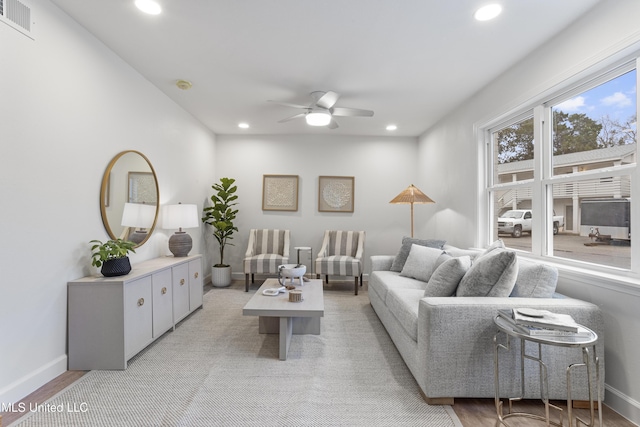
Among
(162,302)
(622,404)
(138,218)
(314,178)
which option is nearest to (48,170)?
(138,218)

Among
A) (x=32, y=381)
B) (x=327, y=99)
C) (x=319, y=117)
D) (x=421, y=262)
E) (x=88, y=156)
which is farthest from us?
(x=319, y=117)

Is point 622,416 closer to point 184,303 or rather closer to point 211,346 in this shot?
point 211,346

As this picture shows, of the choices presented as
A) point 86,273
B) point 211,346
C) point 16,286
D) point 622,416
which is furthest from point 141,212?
point 622,416

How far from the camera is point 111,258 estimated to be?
2318 millimetres

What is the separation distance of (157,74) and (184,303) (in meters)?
2.36

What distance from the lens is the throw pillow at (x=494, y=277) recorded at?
200cm

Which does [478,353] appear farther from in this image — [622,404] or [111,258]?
[111,258]

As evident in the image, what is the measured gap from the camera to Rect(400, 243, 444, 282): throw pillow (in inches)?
126

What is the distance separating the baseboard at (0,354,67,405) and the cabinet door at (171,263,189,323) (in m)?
0.91

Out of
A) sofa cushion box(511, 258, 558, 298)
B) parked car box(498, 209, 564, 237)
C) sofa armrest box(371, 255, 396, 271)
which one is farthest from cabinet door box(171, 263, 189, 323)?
parked car box(498, 209, 564, 237)

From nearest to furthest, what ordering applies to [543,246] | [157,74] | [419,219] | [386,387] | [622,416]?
[622,416], [386,387], [543,246], [157,74], [419,219]

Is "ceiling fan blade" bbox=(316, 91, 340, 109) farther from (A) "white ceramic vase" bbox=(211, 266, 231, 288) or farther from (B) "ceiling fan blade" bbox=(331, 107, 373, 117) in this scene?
(A) "white ceramic vase" bbox=(211, 266, 231, 288)

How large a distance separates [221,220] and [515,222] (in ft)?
12.8

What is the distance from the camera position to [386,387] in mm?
2033
